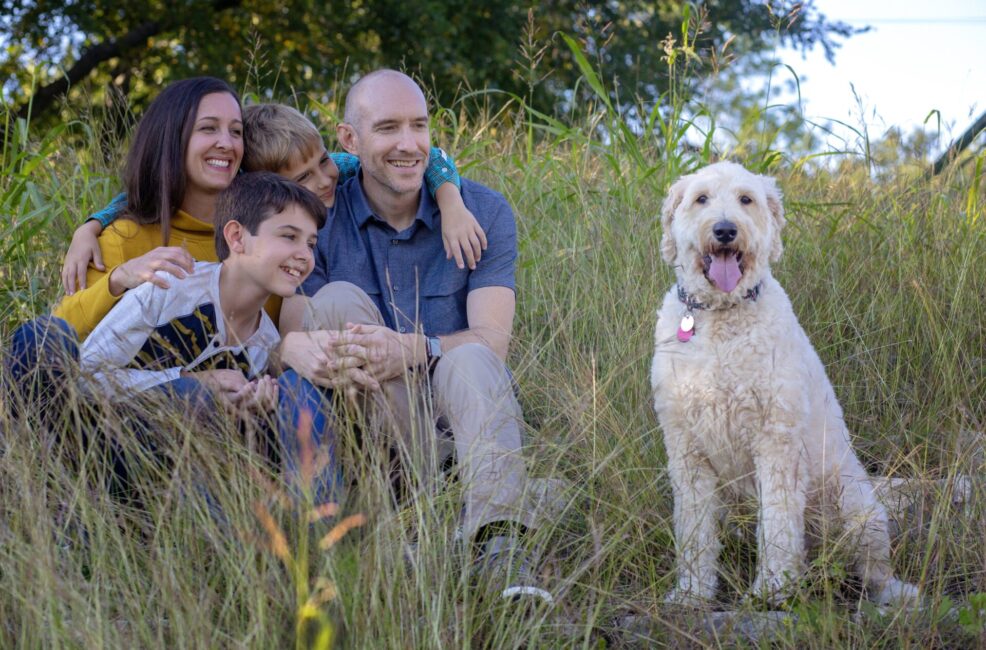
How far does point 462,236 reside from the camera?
4098 mm

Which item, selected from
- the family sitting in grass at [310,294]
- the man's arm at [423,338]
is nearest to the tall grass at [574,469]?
the family sitting in grass at [310,294]

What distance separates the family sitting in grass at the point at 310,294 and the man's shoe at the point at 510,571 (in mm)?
11

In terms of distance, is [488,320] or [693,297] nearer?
[693,297]

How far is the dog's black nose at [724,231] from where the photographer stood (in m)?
3.41

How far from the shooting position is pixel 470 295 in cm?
420

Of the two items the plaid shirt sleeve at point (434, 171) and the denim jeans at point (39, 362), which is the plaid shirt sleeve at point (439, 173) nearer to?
the plaid shirt sleeve at point (434, 171)

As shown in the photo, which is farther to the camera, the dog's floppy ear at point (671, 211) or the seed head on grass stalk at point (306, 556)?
the dog's floppy ear at point (671, 211)

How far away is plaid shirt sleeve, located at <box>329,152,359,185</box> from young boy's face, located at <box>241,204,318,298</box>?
2.82ft

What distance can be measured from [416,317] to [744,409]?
1.13m

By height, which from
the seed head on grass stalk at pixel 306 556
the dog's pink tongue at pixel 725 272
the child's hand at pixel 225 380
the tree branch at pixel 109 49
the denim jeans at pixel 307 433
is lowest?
the seed head on grass stalk at pixel 306 556

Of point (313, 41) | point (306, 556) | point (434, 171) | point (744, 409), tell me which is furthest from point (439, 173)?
point (313, 41)

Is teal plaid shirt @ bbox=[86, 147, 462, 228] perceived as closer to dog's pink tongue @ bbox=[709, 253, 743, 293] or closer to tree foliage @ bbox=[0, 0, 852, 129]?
dog's pink tongue @ bbox=[709, 253, 743, 293]

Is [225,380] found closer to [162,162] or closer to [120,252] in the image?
[120,252]

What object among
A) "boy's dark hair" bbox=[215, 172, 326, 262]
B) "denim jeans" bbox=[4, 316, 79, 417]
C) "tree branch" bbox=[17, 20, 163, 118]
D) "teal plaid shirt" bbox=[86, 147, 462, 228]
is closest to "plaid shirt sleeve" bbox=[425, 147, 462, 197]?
"teal plaid shirt" bbox=[86, 147, 462, 228]
